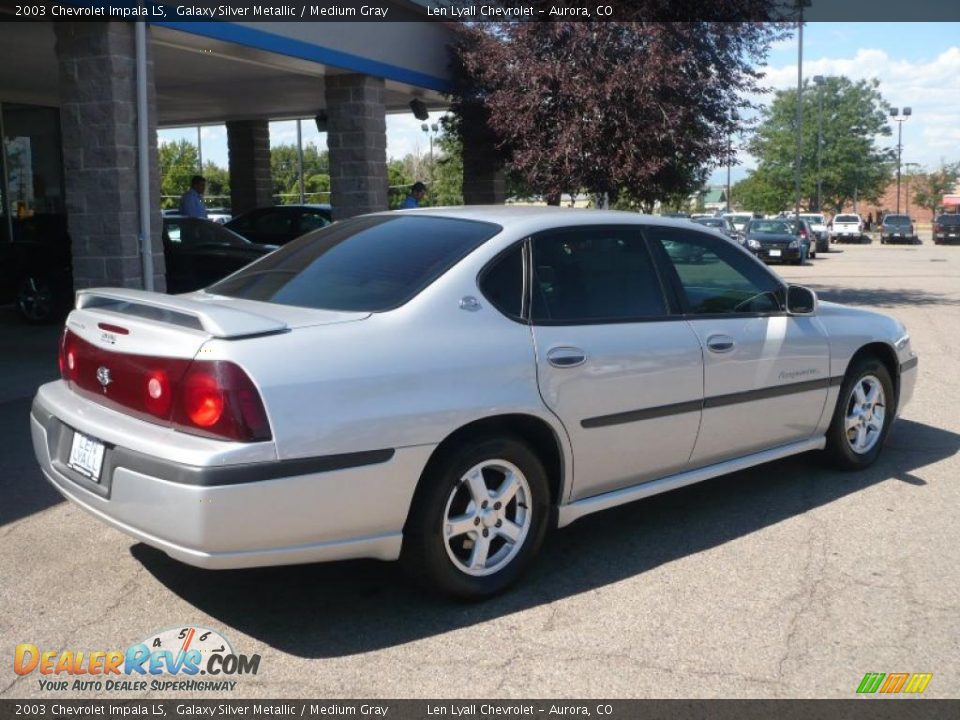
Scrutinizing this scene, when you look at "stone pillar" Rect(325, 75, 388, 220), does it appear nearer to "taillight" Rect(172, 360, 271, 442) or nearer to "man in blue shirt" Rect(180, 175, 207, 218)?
"man in blue shirt" Rect(180, 175, 207, 218)

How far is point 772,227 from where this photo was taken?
101 ft

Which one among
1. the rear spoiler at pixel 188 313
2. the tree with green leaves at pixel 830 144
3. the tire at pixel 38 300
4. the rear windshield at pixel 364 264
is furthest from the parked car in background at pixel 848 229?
the rear spoiler at pixel 188 313

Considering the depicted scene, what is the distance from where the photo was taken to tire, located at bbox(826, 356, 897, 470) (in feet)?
19.0

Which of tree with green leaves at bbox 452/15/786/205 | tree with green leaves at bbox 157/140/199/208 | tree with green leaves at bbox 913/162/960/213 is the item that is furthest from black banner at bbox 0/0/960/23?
tree with green leaves at bbox 913/162/960/213

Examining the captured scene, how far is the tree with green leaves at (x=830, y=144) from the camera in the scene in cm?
6562

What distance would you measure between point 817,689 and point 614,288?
6.46 ft

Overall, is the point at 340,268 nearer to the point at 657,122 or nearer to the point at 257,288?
the point at 257,288

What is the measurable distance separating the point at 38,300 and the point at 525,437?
10321mm

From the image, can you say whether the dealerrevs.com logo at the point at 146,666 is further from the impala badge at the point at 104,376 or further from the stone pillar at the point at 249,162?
the stone pillar at the point at 249,162

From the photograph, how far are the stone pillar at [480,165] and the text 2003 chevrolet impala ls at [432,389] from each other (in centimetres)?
1143

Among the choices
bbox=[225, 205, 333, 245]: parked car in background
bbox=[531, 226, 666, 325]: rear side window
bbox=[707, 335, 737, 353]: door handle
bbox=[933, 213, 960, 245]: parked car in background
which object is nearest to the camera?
bbox=[531, 226, 666, 325]: rear side window

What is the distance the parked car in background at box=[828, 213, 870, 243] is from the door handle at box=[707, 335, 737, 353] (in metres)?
52.6

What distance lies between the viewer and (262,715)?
10.6 ft

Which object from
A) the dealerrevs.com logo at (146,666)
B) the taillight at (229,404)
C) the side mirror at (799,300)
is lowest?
the dealerrevs.com logo at (146,666)
